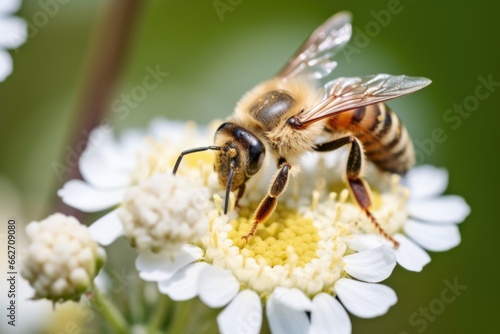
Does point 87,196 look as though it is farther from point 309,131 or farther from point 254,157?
point 309,131

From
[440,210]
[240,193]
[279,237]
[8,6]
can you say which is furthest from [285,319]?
[8,6]

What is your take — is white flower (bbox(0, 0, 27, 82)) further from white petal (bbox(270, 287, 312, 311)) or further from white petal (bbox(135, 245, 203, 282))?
white petal (bbox(270, 287, 312, 311))

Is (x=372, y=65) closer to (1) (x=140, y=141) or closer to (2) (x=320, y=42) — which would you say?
(2) (x=320, y=42)

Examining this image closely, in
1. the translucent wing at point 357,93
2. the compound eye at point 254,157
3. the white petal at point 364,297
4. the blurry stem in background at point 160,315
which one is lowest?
the blurry stem in background at point 160,315

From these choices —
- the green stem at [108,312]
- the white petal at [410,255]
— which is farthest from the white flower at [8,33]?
the white petal at [410,255]

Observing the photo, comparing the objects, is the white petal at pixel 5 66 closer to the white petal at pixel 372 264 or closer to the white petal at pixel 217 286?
the white petal at pixel 217 286

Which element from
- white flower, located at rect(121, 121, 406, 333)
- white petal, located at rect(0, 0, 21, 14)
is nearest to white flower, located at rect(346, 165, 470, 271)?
white flower, located at rect(121, 121, 406, 333)
